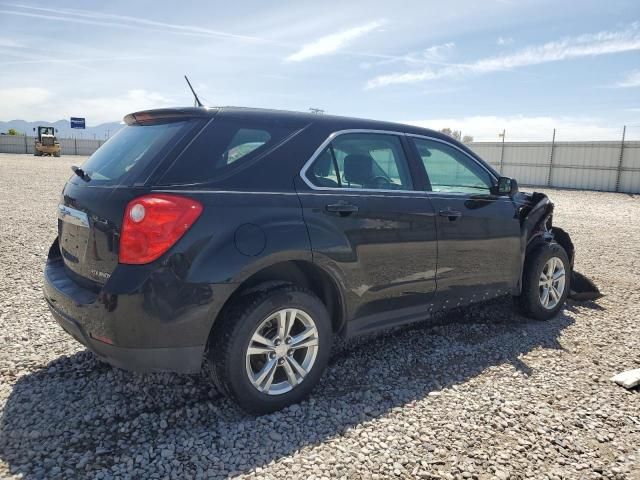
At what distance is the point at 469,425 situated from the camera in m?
2.88

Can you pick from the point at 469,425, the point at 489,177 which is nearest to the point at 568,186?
the point at 489,177

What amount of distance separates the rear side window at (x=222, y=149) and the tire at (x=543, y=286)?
2789 millimetres

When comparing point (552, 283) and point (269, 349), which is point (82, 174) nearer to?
point (269, 349)

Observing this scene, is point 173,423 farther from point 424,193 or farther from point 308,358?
point 424,193

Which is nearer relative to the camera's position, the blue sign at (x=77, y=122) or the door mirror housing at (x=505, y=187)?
the door mirror housing at (x=505, y=187)

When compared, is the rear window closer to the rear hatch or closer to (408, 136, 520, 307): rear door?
the rear hatch

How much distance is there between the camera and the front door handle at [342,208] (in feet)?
10.1

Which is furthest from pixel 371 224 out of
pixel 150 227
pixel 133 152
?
pixel 133 152

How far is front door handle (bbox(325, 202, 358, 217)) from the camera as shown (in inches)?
121

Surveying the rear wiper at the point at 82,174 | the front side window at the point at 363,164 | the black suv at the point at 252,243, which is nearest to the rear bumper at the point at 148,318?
the black suv at the point at 252,243

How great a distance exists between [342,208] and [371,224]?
26 cm

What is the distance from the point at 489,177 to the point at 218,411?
293 centimetres

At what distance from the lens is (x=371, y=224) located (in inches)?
129

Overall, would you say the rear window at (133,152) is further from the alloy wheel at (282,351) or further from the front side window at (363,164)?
the alloy wheel at (282,351)
